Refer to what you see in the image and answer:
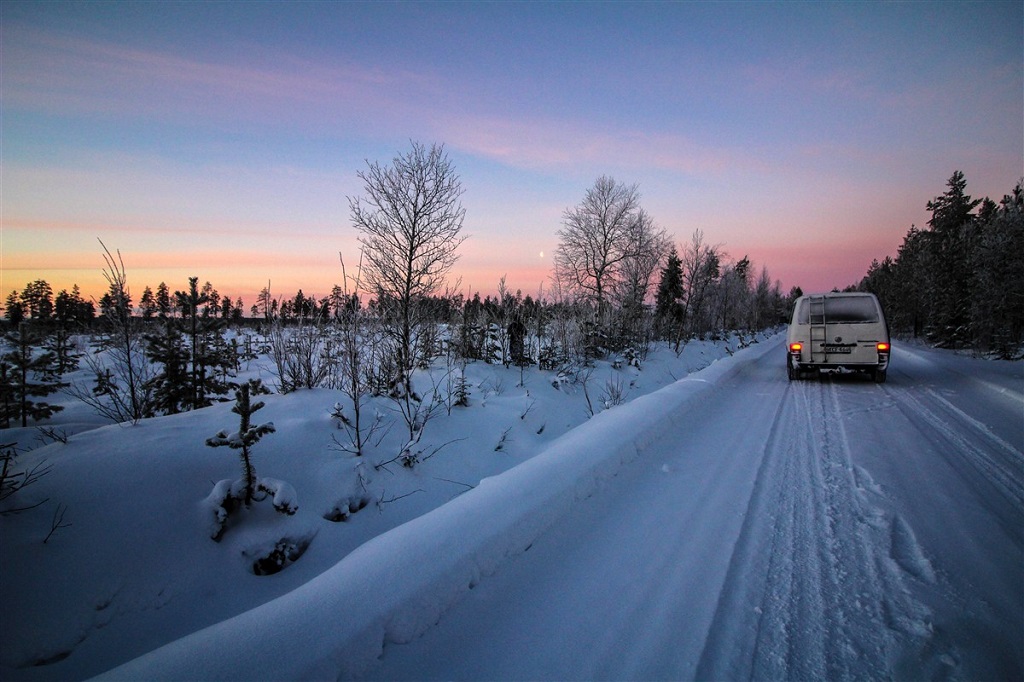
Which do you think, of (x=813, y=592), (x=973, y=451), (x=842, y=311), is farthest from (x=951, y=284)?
(x=813, y=592)

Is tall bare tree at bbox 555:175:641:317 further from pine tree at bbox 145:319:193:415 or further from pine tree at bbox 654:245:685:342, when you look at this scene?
pine tree at bbox 145:319:193:415

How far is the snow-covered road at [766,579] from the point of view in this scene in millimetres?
1805

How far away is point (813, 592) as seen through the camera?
222 centimetres

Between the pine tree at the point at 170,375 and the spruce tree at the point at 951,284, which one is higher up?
the spruce tree at the point at 951,284

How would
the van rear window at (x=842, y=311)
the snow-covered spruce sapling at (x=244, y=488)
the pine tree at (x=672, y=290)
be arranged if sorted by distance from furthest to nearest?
the pine tree at (x=672, y=290), the van rear window at (x=842, y=311), the snow-covered spruce sapling at (x=244, y=488)

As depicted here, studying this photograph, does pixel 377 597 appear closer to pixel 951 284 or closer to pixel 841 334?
pixel 841 334

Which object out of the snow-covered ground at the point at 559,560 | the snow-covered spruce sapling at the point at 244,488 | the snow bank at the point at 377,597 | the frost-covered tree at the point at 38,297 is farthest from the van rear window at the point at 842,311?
the frost-covered tree at the point at 38,297

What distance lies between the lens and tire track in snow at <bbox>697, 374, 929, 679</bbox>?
1785 millimetres

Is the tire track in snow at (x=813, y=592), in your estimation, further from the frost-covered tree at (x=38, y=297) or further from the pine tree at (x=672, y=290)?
the frost-covered tree at (x=38, y=297)

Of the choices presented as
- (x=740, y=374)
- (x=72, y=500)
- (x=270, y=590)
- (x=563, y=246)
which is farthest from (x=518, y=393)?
(x=563, y=246)

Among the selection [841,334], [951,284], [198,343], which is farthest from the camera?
[951,284]

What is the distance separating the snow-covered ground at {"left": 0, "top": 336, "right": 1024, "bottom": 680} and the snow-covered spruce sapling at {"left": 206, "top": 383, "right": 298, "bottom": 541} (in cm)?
20

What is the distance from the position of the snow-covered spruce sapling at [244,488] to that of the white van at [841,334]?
35.6 feet

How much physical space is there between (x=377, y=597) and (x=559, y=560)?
1.24m
